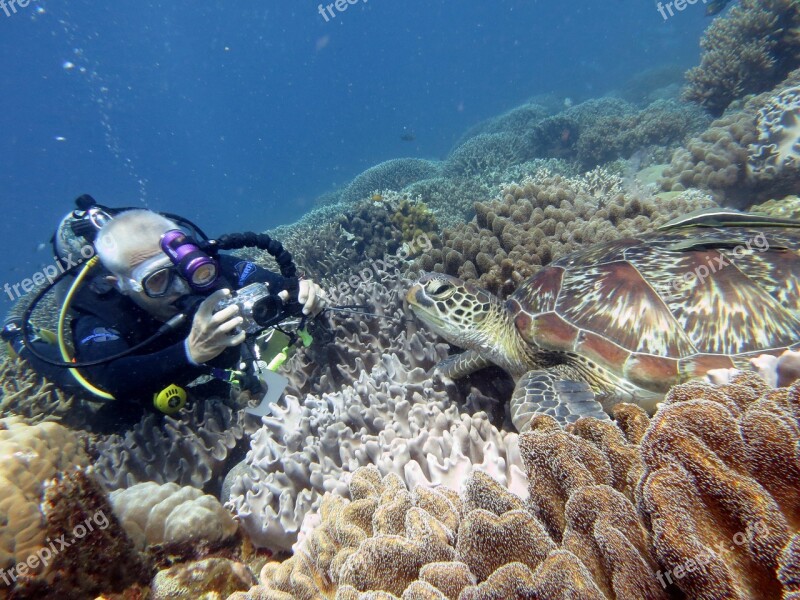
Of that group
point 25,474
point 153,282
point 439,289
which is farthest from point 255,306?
point 25,474

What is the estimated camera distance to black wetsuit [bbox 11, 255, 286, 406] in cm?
322

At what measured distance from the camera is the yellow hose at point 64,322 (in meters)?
3.38

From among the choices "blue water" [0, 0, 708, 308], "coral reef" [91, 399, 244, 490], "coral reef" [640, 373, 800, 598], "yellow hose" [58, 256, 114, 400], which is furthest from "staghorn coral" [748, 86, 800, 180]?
"blue water" [0, 0, 708, 308]

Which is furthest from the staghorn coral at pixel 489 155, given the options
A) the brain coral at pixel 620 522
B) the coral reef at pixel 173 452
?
the brain coral at pixel 620 522

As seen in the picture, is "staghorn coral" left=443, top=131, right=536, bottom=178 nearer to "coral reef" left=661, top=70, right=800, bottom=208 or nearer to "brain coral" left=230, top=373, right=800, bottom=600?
"coral reef" left=661, top=70, right=800, bottom=208

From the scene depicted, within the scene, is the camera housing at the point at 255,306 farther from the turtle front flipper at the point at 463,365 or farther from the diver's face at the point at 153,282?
the turtle front flipper at the point at 463,365

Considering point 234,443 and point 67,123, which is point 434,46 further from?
point 234,443

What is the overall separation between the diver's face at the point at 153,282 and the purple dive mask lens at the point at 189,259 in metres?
0.13

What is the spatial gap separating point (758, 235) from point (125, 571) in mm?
4538

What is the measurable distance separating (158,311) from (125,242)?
2.28 feet

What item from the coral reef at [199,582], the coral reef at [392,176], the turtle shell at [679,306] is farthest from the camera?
the coral reef at [392,176]

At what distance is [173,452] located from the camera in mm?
3381

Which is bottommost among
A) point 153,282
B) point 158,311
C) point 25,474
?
point 25,474

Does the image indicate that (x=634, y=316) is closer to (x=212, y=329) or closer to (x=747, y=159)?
(x=212, y=329)
